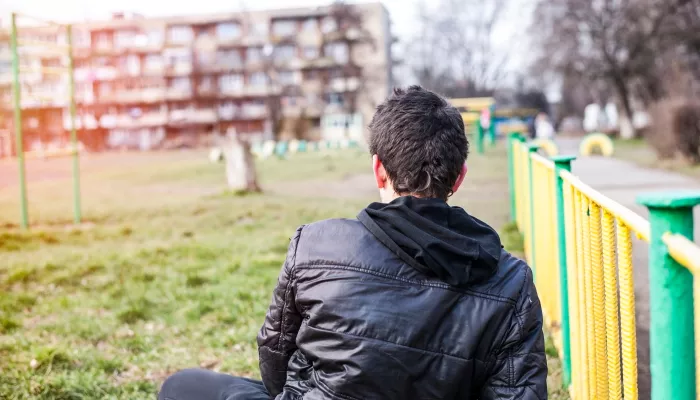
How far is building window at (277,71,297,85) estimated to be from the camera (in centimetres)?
6222

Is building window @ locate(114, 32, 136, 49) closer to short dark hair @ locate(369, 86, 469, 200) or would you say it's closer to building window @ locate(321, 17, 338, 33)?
building window @ locate(321, 17, 338, 33)

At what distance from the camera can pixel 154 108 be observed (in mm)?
64562

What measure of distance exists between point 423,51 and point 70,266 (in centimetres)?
5747

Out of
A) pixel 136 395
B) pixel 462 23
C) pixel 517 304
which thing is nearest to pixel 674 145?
pixel 136 395

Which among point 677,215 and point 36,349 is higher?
point 677,215

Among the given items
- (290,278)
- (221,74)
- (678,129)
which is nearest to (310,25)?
(221,74)

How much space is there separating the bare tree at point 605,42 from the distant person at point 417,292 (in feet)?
125

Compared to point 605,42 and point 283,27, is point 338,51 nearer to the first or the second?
point 283,27

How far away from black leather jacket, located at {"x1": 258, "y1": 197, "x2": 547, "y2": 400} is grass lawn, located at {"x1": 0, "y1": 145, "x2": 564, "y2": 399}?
1.95m

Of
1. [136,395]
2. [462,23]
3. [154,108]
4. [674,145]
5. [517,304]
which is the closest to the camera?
[517,304]

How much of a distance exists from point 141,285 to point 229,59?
193 ft

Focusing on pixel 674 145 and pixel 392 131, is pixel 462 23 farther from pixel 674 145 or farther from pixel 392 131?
pixel 392 131

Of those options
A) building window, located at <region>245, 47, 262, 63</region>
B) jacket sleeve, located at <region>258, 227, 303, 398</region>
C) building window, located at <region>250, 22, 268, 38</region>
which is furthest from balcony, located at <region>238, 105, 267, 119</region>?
jacket sleeve, located at <region>258, 227, 303, 398</region>

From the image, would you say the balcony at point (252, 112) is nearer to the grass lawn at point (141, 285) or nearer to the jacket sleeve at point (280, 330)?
the grass lawn at point (141, 285)
